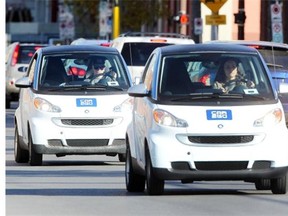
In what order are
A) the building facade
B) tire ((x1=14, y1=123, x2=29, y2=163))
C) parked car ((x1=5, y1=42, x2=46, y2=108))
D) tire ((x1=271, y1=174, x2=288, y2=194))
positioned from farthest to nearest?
the building facade → parked car ((x1=5, y1=42, x2=46, y2=108)) → tire ((x1=14, y1=123, x2=29, y2=163)) → tire ((x1=271, y1=174, x2=288, y2=194))

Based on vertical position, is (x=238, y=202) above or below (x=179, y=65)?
below

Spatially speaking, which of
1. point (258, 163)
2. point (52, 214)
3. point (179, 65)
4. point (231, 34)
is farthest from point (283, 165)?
point (231, 34)

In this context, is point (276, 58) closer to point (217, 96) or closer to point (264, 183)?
point (264, 183)

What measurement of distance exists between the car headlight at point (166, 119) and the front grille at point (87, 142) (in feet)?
16.1

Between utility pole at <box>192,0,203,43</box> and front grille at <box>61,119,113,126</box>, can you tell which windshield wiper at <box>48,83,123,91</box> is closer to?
front grille at <box>61,119,113,126</box>

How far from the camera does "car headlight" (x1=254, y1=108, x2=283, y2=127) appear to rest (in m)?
15.8

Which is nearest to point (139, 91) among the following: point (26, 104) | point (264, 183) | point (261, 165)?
point (261, 165)

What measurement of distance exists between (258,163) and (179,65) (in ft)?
5.01

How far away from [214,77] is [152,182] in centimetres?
143

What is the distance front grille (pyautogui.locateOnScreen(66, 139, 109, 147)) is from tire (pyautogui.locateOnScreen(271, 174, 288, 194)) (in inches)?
195

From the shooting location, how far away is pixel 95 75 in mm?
21266

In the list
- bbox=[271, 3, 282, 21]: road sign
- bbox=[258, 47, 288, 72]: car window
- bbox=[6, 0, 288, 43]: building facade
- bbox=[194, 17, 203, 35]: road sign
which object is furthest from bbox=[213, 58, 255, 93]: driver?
bbox=[194, 17, 203, 35]: road sign

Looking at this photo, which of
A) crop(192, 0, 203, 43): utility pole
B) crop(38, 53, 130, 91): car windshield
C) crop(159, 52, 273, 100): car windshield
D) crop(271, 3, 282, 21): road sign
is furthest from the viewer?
crop(192, 0, 203, 43): utility pole

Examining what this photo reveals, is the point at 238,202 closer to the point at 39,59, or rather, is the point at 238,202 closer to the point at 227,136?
the point at 227,136
